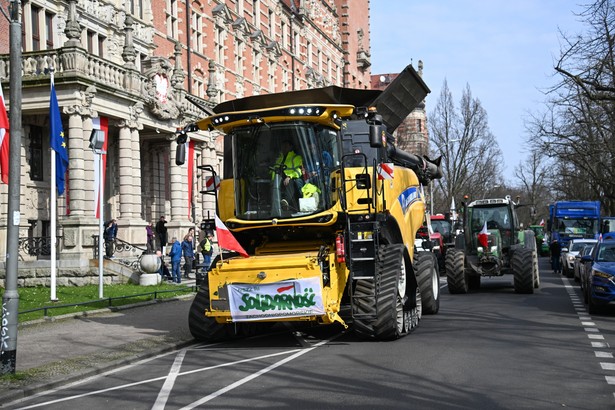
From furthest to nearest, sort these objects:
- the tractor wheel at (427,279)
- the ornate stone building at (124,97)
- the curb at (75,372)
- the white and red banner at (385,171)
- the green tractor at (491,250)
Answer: the ornate stone building at (124,97), the green tractor at (491,250), the tractor wheel at (427,279), the white and red banner at (385,171), the curb at (75,372)

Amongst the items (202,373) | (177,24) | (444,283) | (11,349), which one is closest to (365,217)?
(202,373)

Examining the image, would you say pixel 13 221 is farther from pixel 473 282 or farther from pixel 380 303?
pixel 473 282

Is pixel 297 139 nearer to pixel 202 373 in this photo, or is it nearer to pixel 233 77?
pixel 202 373

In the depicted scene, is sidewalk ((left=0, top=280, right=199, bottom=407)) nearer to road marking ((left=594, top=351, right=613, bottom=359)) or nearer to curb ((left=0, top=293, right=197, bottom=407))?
curb ((left=0, top=293, right=197, bottom=407))

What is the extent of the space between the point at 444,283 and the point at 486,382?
68.3 ft

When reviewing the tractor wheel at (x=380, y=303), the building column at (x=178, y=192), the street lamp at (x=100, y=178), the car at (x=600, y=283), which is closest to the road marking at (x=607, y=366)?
the tractor wheel at (x=380, y=303)

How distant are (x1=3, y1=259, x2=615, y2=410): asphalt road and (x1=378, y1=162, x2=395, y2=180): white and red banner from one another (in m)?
2.71

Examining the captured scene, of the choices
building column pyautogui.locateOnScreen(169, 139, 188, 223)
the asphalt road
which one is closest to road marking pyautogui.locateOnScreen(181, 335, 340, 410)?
the asphalt road

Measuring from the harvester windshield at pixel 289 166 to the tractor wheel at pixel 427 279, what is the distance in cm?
463

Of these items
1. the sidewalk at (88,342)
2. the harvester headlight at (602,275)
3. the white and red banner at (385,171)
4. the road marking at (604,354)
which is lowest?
the road marking at (604,354)

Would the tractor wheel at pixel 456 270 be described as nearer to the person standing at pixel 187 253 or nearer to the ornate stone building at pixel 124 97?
the ornate stone building at pixel 124 97

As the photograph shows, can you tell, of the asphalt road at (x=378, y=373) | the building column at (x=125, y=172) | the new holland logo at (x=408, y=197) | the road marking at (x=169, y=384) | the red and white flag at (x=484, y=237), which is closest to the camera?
the asphalt road at (x=378, y=373)

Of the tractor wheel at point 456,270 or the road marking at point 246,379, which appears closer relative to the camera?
the road marking at point 246,379

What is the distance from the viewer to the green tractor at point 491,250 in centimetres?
2280
